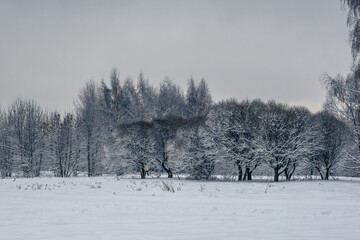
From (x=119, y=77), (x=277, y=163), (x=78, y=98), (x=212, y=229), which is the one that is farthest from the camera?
(x=119, y=77)

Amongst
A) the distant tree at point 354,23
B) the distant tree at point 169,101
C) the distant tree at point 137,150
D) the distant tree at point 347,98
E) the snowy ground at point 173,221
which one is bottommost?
the snowy ground at point 173,221

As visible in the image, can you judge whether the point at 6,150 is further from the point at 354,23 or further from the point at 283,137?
the point at 354,23

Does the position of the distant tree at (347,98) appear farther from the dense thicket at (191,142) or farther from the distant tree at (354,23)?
the distant tree at (354,23)

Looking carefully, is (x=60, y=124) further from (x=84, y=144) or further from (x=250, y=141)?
(x=250, y=141)

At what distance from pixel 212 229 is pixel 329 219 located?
11.6 ft

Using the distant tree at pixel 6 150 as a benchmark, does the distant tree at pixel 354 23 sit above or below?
above

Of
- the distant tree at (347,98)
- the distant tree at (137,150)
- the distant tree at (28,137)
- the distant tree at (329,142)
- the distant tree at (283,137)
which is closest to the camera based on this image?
the distant tree at (347,98)

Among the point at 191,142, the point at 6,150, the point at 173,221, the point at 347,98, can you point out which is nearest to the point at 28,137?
the point at 6,150

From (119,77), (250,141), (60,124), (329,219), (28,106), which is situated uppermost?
(119,77)

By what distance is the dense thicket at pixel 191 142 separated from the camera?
93.9 ft

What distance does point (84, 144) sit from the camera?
4034cm

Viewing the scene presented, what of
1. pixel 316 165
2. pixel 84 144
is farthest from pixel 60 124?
pixel 316 165

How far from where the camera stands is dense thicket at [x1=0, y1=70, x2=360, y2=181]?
93.9ft

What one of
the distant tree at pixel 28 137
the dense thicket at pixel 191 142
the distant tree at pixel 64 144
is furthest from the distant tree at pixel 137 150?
the distant tree at pixel 28 137
